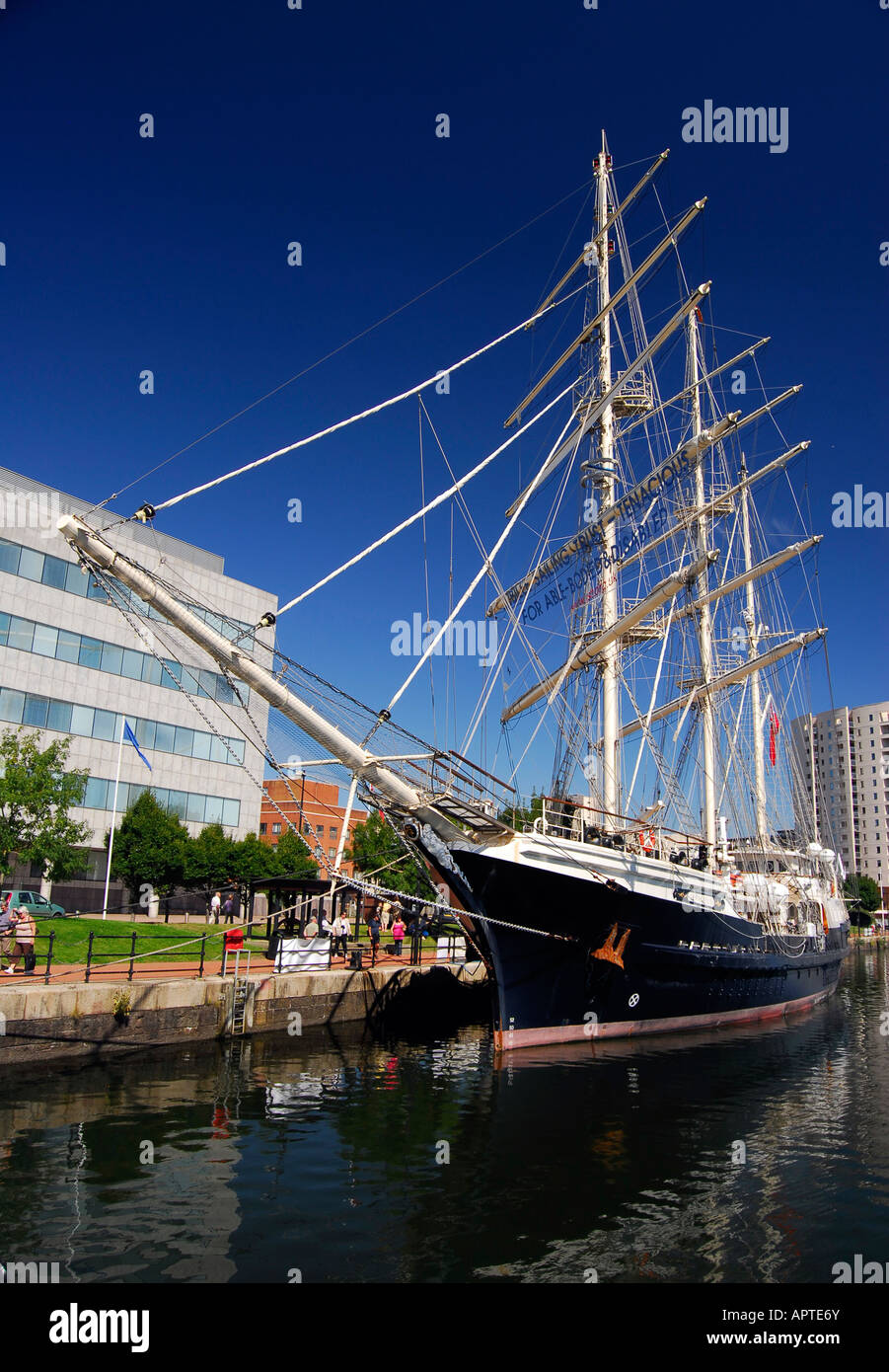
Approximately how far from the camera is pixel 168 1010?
16828 millimetres

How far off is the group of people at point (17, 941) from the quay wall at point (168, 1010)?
124 centimetres

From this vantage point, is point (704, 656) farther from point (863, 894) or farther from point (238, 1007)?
point (863, 894)

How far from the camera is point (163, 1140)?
11.1 meters

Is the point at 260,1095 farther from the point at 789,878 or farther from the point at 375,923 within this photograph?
the point at 789,878

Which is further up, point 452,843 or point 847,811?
point 847,811

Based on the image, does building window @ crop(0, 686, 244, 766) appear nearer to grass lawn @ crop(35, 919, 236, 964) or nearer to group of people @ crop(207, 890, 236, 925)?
group of people @ crop(207, 890, 236, 925)

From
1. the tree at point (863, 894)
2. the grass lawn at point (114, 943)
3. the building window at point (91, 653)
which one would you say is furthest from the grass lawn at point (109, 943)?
the tree at point (863, 894)

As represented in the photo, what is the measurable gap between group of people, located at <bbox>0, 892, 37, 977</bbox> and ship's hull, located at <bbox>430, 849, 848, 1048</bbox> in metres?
8.76

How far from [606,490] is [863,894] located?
4071 inches

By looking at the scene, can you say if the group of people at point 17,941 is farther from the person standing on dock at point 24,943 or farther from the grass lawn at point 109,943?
the grass lawn at point 109,943

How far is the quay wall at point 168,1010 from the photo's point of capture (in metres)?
14.5

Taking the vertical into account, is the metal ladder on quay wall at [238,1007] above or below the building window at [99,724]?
below

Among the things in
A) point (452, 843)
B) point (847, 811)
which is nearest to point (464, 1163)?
point (452, 843)

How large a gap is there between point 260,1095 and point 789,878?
1139 inches
